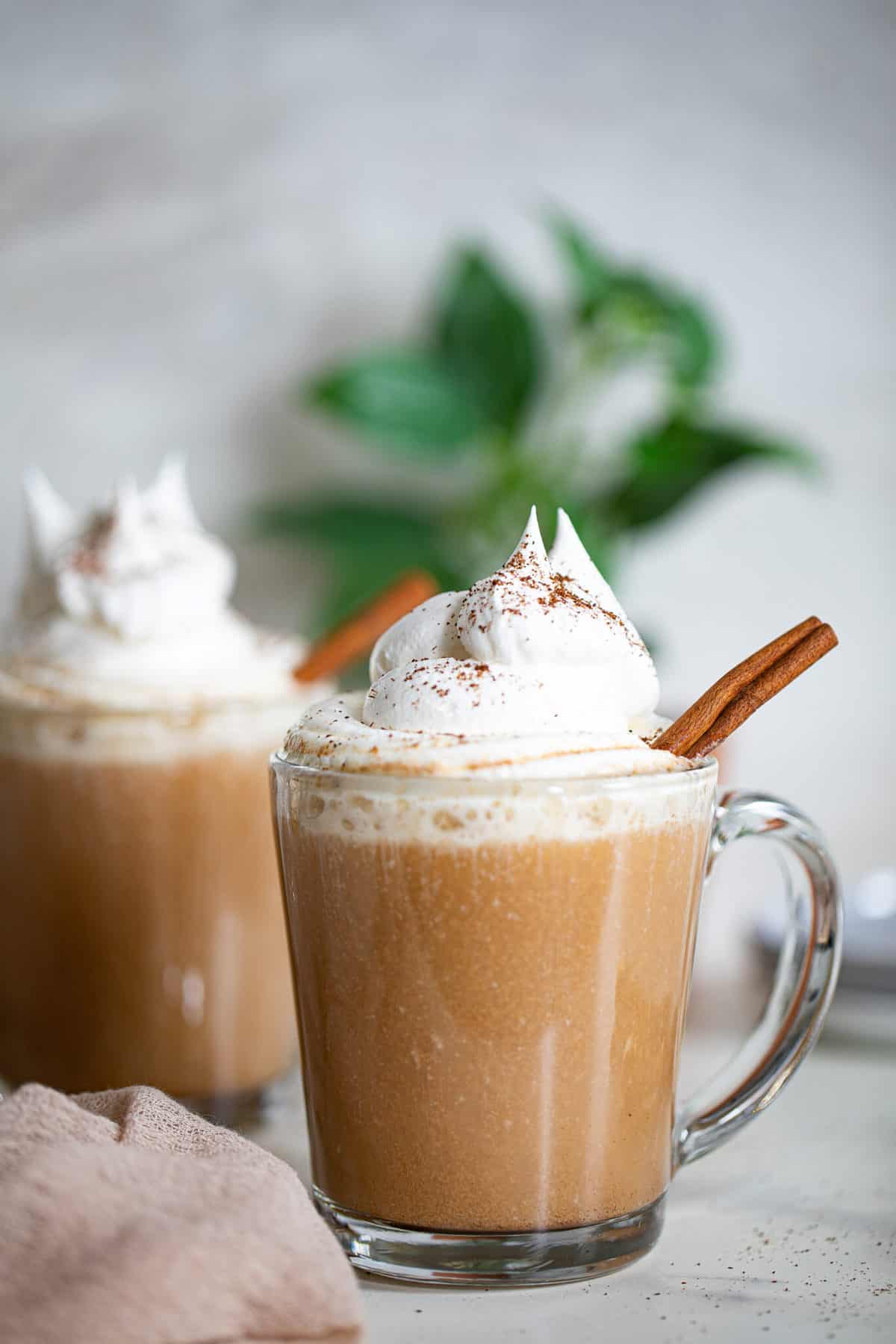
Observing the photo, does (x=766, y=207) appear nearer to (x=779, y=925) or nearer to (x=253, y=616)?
(x=253, y=616)

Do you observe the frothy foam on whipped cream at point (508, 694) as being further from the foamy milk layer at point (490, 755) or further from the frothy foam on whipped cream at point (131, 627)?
the frothy foam on whipped cream at point (131, 627)

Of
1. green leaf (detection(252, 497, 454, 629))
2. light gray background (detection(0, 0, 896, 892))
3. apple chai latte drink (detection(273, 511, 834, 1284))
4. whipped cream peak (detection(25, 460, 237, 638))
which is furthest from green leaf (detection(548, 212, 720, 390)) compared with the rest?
apple chai latte drink (detection(273, 511, 834, 1284))

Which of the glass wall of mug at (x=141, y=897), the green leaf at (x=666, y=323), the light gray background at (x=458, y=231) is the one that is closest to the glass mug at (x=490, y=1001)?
the glass wall of mug at (x=141, y=897)

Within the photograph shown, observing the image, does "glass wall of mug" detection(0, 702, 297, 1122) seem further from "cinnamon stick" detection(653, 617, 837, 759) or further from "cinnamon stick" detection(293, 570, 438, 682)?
"cinnamon stick" detection(653, 617, 837, 759)

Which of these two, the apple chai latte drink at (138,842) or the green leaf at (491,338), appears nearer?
the apple chai latte drink at (138,842)

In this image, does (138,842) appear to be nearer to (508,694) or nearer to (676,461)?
(508,694)

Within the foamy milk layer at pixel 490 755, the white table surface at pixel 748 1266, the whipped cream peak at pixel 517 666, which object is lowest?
the white table surface at pixel 748 1266

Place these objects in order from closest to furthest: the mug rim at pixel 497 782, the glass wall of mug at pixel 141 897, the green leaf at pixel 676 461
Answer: the mug rim at pixel 497 782, the glass wall of mug at pixel 141 897, the green leaf at pixel 676 461
